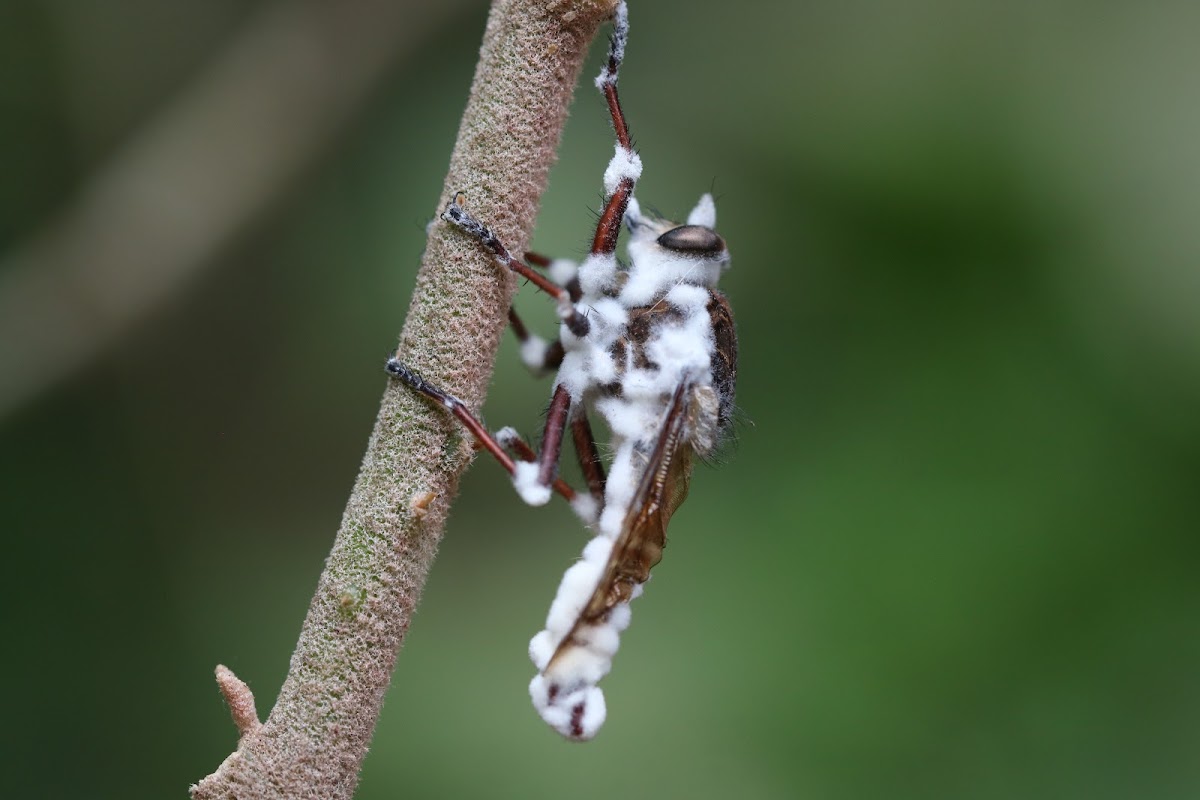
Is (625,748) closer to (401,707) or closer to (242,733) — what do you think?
(401,707)

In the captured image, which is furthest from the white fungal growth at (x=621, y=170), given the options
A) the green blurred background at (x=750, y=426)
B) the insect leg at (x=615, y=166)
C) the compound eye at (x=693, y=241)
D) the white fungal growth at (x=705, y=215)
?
the green blurred background at (x=750, y=426)

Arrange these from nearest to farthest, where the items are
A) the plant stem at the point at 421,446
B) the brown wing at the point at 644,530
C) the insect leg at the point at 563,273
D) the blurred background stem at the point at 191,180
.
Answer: the plant stem at the point at 421,446 < the brown wing at the point at 644,530 < the insect leg at the point at 563,273 < the blurred background stem at the point at 191,180

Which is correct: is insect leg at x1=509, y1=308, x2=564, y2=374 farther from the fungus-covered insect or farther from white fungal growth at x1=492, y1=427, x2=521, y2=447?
white fungal growth at x1=492, y1=427, x2=521, y2=447

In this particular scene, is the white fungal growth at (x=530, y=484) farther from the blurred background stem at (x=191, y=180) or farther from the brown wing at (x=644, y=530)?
the blurred background stem at (x=191, y=180)

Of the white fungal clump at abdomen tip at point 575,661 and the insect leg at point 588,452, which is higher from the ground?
the insect leg at point 588,452

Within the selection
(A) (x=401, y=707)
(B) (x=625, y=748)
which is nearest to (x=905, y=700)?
(B) (x=625, y=748)

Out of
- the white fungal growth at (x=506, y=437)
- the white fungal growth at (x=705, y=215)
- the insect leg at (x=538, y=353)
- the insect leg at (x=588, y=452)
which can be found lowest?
the white fungal growth at (x=506, y=437)

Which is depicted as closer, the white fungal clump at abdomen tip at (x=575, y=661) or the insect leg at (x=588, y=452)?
the white fungal clump at abdomen tip at (x=575, y=661)

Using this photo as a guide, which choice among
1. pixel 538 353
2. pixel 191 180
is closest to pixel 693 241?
pixel 538 353
